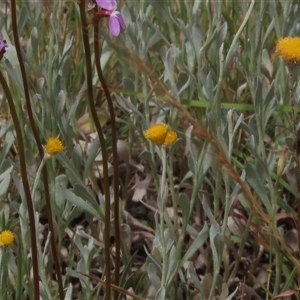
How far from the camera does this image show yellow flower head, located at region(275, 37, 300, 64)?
1.22m

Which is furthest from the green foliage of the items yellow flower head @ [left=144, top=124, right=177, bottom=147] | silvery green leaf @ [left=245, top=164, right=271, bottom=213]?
yellow flower head @ [left=144, top=124, right=177, bottom=147]

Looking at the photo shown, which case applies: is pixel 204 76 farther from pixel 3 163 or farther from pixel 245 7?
pixel 3 163

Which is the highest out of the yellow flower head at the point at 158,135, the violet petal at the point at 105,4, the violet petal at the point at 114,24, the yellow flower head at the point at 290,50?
the violet petal at the point at 105,4

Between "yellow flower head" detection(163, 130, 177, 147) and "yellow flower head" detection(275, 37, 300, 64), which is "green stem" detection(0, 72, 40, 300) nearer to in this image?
"yellow flower head" detection(163, 130, 177, 147)

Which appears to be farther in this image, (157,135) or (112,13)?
(157,135)

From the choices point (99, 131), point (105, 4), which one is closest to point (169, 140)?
point (99, 131)

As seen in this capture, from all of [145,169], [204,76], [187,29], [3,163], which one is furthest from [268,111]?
[3,163]

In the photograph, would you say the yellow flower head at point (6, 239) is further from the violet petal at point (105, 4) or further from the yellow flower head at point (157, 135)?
the violet petal at point (105, 4)

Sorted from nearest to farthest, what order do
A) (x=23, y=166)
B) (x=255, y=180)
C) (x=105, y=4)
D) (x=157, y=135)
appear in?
(x=105, y=4)
(x=23, y=166)
(x=157, y=135)
(x=255, y=180)

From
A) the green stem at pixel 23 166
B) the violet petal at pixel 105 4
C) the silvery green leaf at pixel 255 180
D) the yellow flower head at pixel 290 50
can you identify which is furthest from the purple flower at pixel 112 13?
the silvery green leaf at pixel 255 180

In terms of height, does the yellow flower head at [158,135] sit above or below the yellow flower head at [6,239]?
above

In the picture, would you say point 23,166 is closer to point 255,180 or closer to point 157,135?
point 157,135

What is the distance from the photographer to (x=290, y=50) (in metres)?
1.23

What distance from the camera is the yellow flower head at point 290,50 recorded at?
122 cm
